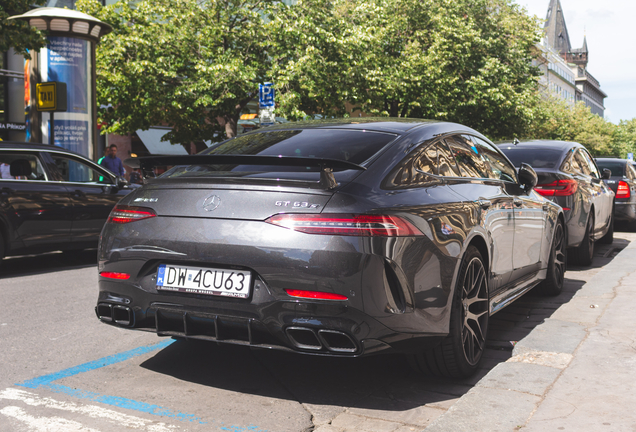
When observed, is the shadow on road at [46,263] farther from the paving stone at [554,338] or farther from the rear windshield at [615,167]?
the rear windshield at [615,167]

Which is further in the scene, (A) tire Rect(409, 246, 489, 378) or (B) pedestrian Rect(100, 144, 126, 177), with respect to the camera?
(B) pedestrian Rect(100, 144, 126, 177)

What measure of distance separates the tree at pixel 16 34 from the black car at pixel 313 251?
34.1ft

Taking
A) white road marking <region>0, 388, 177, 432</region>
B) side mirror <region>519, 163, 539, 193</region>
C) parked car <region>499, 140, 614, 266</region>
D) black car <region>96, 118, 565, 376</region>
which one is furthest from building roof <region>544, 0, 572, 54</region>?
white road marking <region>0, 388, 177, 432</region>

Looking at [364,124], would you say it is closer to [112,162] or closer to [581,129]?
[112,162]

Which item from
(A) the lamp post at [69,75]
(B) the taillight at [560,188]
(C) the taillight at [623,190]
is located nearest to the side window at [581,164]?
(B) the taillight at [560,188]

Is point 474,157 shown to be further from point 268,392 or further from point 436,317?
point 268,392

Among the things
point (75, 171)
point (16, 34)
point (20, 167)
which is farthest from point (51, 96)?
point (20, 167)

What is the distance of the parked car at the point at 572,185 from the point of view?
796 cm

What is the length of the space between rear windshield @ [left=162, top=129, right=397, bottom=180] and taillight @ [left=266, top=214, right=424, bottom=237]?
0.30m

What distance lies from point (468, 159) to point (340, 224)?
1.75 m

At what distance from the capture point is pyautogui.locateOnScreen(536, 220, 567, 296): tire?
6383 mm

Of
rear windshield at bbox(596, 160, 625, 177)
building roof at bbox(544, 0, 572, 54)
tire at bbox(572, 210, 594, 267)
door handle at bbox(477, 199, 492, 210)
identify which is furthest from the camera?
building roof at bbox(544, 0, 572, 54)

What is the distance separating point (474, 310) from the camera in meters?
4.15

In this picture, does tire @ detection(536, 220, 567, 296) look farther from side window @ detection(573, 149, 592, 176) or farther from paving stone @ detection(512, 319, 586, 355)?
side window @ detection(573, 149, 592, 176)
